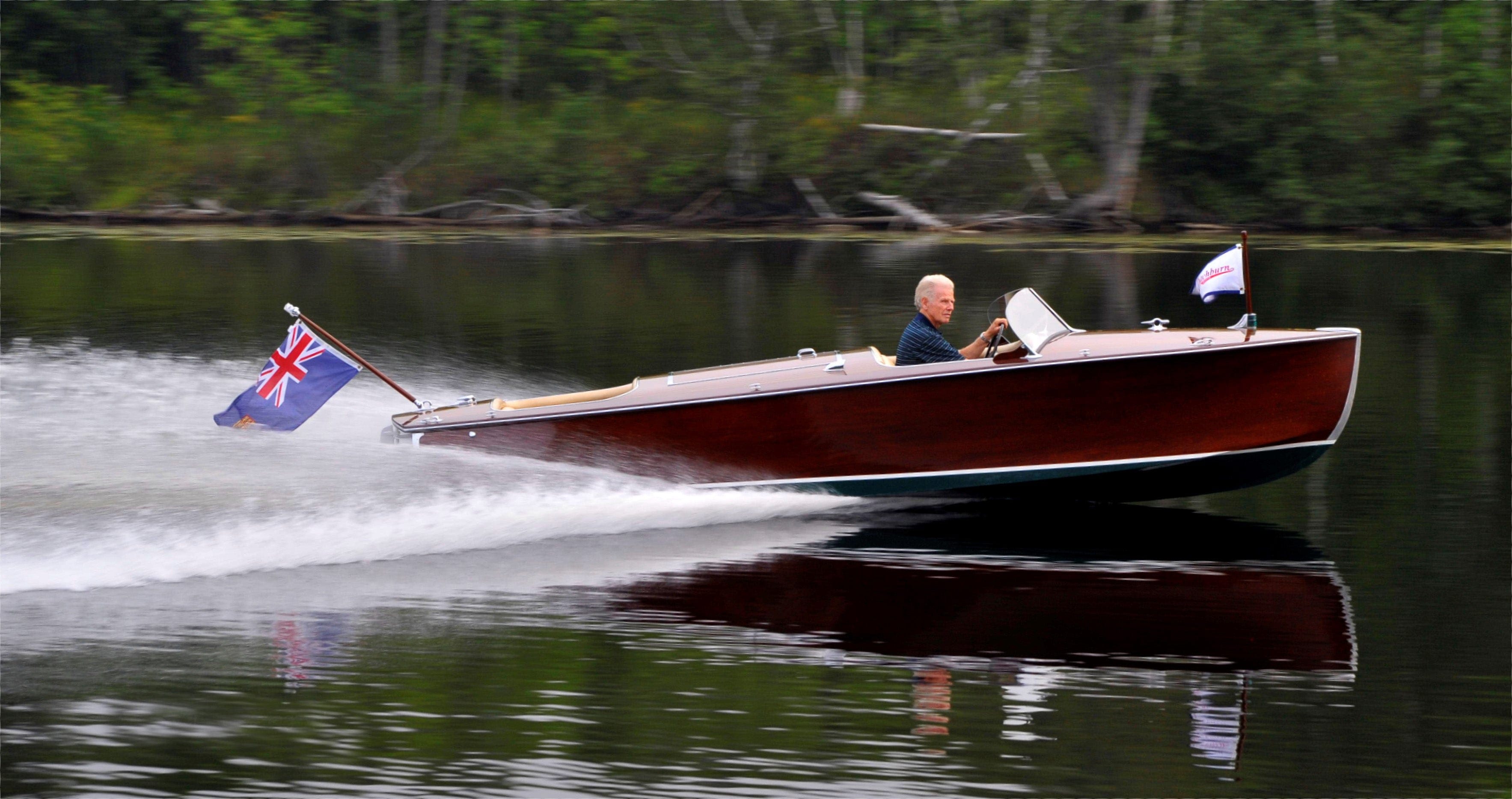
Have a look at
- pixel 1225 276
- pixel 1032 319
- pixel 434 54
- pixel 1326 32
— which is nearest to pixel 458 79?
pixel 434 54

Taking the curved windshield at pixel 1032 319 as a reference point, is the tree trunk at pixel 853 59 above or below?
above

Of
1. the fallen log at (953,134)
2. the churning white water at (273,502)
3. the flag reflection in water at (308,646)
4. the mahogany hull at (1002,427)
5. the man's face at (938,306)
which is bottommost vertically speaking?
the flag reflection in water at (308,646)

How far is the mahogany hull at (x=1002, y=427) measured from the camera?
304 inches

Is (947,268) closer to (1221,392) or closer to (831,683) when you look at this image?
(1221,392)

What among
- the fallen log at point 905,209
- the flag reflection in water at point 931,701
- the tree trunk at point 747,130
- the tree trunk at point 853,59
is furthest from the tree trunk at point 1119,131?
the flag reflection in water at point 931,701

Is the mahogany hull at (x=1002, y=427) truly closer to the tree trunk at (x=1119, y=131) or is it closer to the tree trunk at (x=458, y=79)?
the tree trunk at (x=1119, y=131)

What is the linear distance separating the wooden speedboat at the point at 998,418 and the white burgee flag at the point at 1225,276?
0.22 m

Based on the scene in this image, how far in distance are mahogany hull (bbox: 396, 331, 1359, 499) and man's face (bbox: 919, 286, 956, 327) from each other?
0.30 metres

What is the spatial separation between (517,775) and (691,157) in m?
26.7

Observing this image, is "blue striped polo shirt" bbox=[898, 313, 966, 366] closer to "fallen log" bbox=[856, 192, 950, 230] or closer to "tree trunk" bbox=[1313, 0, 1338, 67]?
"fallen log" bbox=[856, 192, 950, 230]

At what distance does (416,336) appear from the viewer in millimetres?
15531

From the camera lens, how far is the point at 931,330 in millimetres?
7789

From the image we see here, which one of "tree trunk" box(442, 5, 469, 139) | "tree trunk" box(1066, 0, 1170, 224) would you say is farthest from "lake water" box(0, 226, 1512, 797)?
"tree trunk" box(442, 5, 469, 139)

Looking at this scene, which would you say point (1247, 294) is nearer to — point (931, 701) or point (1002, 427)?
point (1002, 427)
